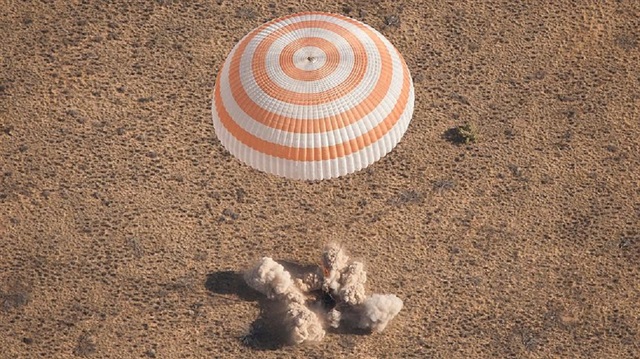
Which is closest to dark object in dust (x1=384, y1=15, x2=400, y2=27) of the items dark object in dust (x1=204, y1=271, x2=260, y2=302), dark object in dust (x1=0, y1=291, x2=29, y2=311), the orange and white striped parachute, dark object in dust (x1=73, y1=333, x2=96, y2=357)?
the orange and white striped parachute

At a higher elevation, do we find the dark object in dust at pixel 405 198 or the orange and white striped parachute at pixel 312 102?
the orange and white striped parachute at pixel 312 102

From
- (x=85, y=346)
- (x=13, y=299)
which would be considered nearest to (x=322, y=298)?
(x=85, y=346)

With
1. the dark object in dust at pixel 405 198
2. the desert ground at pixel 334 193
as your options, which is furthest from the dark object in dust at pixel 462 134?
the dark object in dust at pixel 405 198

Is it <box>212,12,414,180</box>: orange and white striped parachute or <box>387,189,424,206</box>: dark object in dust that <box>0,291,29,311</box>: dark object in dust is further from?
<box>387,189,424,206</box>: dark object in dust

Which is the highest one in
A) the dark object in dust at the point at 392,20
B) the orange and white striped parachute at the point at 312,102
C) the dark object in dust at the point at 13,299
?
the orange and white striped parachute at the point at 312,102

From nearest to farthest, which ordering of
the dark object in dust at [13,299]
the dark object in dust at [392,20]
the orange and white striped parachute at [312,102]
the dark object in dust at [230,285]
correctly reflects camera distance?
the orange and white striped parachute at [312,102] → the dark object in dust at [13,299] → the dark object in dust at [230,285] → the dark object in dust at [392,20]

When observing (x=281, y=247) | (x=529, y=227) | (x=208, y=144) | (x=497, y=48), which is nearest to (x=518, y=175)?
(x=529, y=227)

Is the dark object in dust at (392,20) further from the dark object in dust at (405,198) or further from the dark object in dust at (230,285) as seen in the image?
the dark object in dust at (230,285)
